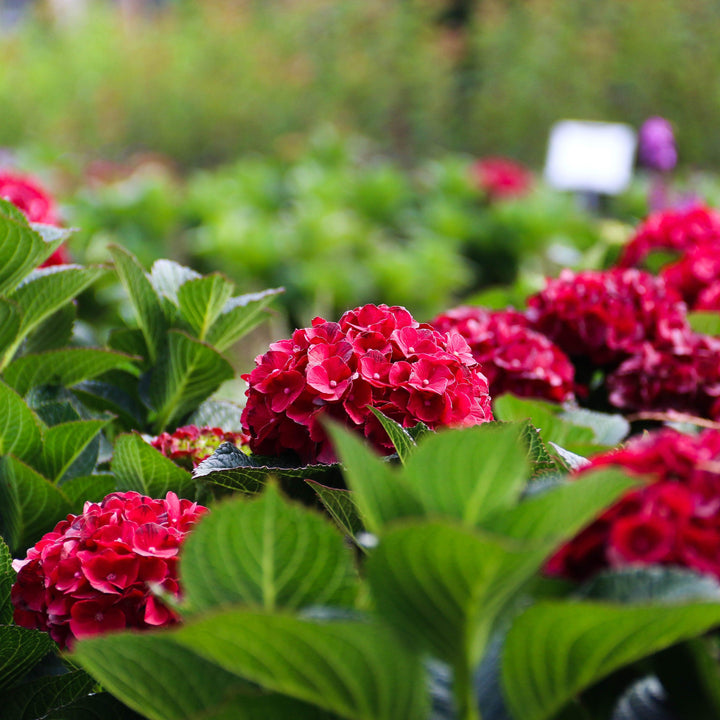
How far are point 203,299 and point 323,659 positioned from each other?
77 cm

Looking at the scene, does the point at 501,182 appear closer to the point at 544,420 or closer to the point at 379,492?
the point at 544,420

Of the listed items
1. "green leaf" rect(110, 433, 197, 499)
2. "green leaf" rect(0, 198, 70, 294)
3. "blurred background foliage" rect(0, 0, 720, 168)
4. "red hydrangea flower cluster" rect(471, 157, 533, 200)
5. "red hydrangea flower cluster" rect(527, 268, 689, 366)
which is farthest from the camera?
"blurred background foliage" rect(0, 0, 720, 168)

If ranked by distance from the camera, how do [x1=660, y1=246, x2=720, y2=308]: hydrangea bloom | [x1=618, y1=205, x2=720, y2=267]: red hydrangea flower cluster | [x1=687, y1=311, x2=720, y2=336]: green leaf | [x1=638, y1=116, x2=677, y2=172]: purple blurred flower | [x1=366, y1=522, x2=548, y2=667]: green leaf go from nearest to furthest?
[x1=366, y1=522, x2=548, y2=667]: green leaf < [x1=687, y1=311, x2=720, y2=336]: green leaf < [x1=660, y1=246, x2=720, y2=308]: hydrangea bloom < [x1=618, y1=205, x2=720, y2=267]: red hydrangea flower cluster < [x1=638, y1=116, x2=677, y2=172]: purple blurred flower

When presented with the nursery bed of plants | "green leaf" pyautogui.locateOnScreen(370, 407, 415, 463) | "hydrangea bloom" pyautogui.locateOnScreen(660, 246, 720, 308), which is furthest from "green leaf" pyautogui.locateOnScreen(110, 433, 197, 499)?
"hydrangea bloom" pyautogui.locateOnScreen(660, 246, 720, 308)

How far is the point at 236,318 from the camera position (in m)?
1.28

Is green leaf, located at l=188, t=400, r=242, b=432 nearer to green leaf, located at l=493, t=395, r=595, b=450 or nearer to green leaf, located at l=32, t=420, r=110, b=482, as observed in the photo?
green leaf, located at l=32, t=420, r=110, b=482

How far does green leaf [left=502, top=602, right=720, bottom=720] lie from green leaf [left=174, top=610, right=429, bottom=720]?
58mm

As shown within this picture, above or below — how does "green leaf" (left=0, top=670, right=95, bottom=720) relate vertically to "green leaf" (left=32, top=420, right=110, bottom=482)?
below

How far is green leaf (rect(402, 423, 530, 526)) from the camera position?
1.85 feet

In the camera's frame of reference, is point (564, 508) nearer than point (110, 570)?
Yes

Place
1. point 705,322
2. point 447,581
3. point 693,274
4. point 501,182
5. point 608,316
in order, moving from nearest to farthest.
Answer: point 447,581, point 608,316, point 705,322, point 693,274, point 501,182

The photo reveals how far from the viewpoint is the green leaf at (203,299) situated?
4.02 feet

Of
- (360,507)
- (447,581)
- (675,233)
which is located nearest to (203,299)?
(360,507)

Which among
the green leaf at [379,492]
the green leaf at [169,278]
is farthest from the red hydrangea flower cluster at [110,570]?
the green leaf at [169,278]
